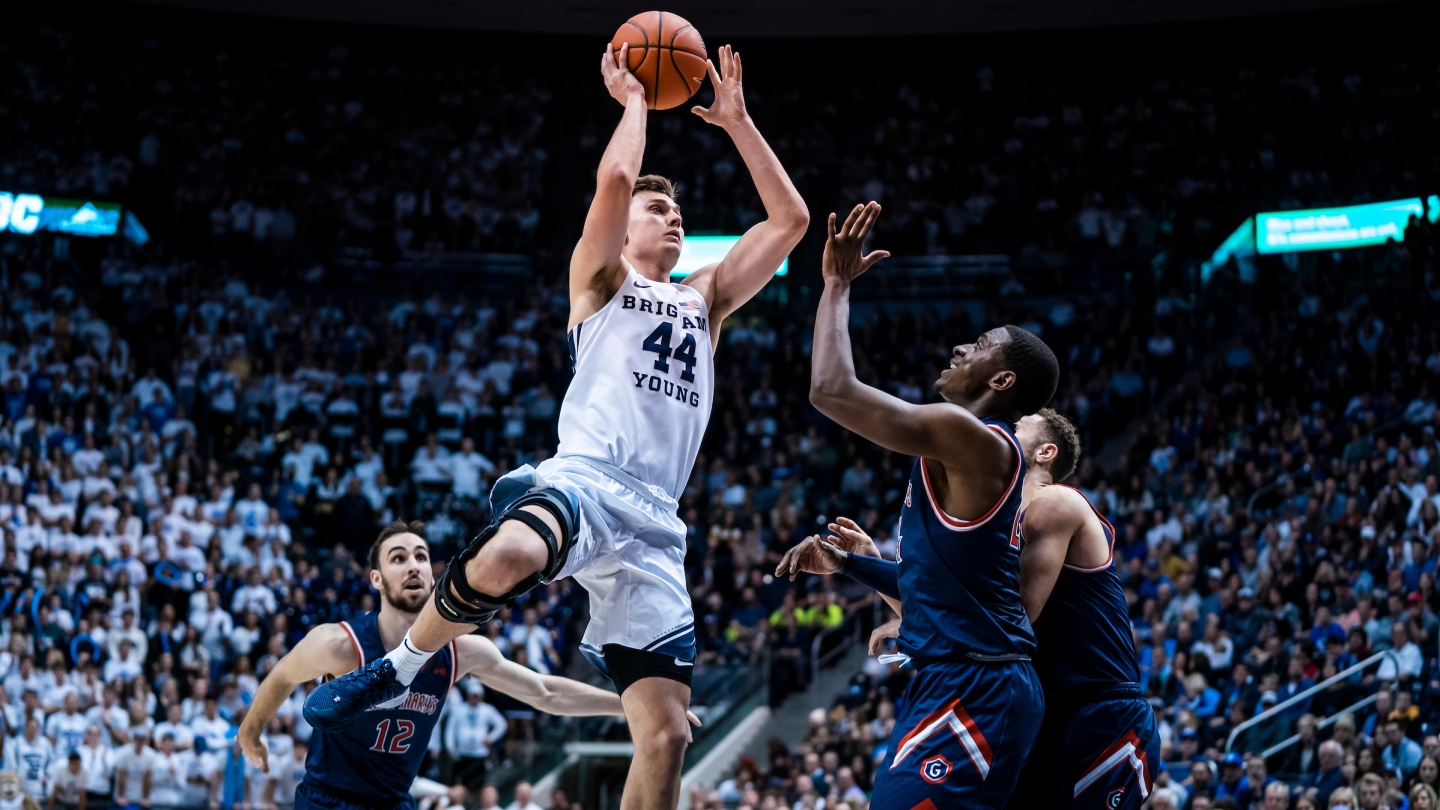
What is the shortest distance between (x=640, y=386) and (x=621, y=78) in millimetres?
1373

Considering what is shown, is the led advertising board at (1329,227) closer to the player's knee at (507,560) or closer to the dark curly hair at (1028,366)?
the dark curly hair at (1028,366)

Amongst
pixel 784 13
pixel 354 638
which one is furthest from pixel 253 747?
pixel 784 13

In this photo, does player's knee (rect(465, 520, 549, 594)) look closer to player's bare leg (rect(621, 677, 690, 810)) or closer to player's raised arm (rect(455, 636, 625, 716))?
player's bare leg (rect(621, 677, 690, 810))

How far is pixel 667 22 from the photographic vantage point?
6.00 meters

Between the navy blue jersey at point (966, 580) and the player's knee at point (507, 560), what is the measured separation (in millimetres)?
1232

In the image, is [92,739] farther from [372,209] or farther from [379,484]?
[372,209]

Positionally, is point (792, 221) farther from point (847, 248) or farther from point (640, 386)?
point (847, 248)

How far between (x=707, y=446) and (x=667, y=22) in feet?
47.0

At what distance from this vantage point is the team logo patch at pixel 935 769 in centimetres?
457

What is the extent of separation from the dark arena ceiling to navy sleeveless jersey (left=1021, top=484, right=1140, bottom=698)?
20291mm

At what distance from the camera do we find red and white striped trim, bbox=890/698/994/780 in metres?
4.58

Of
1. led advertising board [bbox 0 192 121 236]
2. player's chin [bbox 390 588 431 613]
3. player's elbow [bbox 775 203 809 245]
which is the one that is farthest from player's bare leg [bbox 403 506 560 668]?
led advertising board [bbox 0 192 121 236]

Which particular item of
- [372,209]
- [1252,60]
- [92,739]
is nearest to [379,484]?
[92,739]

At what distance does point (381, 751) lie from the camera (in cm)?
678
